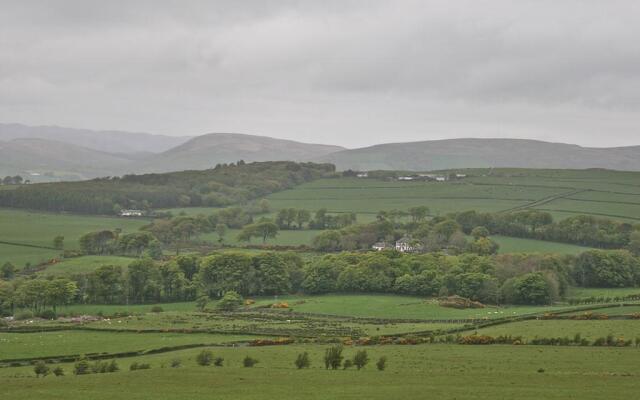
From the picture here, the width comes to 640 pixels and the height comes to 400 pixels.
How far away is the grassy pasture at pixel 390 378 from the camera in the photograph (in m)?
44.7

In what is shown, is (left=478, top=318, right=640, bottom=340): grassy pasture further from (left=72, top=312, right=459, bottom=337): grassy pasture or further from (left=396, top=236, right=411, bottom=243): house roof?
(left=396, top=236, right=411, bottom=243): house roof

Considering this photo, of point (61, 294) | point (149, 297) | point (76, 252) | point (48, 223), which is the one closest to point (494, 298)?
point (149, 297)

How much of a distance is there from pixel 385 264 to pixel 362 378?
230ft

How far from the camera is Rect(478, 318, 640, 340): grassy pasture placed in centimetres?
6844

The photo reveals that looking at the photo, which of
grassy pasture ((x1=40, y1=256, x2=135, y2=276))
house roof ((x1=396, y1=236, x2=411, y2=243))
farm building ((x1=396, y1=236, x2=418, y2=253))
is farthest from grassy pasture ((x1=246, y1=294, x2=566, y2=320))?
house roof ((x1=396, y1=236, x2=411, y2=243))

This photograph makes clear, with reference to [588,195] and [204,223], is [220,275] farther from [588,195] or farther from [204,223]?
[588,195]

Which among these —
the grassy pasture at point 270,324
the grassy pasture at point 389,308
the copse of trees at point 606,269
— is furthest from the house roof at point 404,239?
the grassy pasture at point 270,324

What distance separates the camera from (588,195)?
19425cm

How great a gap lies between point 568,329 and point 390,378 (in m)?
29.6

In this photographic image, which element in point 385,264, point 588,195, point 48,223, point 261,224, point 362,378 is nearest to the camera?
point 362,378

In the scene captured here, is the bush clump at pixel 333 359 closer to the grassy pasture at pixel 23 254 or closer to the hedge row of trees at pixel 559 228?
the grassy pasture at pixel 23 254

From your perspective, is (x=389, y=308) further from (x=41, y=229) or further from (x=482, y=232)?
(x=41, y=229)

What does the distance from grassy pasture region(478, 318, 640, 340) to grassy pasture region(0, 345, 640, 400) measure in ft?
24.0

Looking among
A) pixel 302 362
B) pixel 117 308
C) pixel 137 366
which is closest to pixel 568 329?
pixel 302 362
